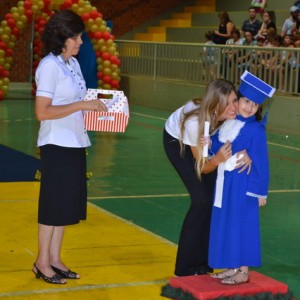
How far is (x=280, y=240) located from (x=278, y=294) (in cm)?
195

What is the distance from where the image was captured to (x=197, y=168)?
225 inches

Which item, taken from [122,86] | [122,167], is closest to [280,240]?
[122,167]

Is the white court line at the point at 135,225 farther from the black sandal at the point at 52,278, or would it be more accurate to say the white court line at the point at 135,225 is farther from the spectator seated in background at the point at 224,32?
the spectator seated in background at the point at 224,32

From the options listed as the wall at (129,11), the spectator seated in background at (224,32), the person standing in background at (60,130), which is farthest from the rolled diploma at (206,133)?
the wall at (129,11)

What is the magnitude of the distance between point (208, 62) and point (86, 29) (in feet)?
10.1

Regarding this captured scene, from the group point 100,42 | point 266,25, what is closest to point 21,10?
point 100,42

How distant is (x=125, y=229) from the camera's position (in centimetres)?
768

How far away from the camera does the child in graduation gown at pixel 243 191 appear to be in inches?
218

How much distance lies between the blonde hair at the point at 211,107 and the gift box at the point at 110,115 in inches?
19.9

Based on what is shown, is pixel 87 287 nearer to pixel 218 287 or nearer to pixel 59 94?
pixel 218 287

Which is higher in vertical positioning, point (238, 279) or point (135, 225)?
point (238, 279)

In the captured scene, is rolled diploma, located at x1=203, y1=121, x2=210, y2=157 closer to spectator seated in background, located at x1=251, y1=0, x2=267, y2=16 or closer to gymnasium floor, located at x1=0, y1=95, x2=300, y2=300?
gymnasium floor, located at x1=0, y1=95, x2=300, y2=300

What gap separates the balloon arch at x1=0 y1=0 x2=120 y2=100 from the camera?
18953mm

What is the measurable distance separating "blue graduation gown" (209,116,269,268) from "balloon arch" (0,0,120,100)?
44.8 ft
